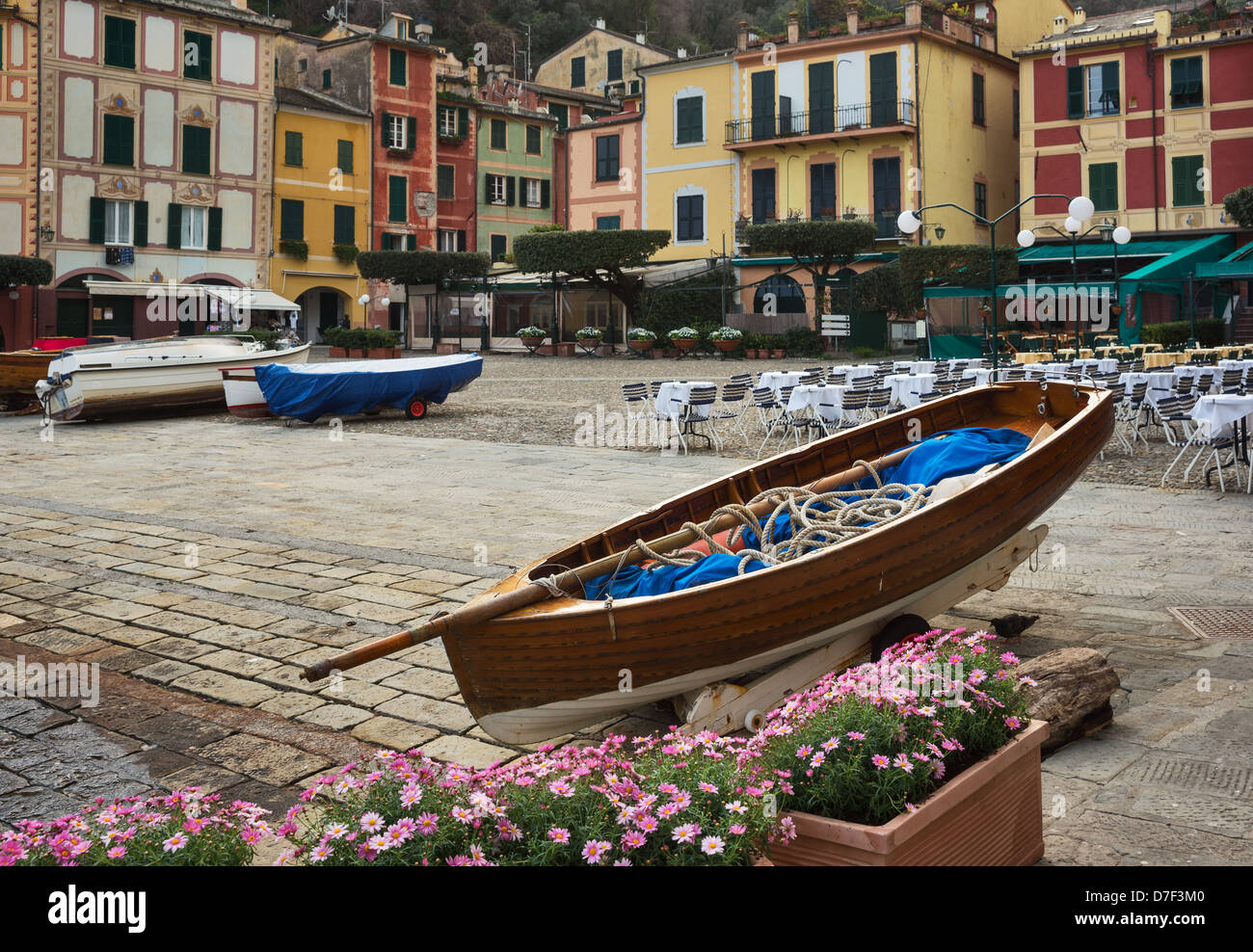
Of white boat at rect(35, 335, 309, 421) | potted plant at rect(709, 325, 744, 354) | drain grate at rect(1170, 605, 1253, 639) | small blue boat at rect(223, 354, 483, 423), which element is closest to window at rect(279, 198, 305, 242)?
potted plant at rect(709, 325, 744, 354)

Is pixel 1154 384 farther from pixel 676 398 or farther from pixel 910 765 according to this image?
pixel 910 765

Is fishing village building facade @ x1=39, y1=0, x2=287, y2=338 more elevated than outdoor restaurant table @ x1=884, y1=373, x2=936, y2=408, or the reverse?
fishing village building facade @ x1=39, y1=0, x2=287, y2=338

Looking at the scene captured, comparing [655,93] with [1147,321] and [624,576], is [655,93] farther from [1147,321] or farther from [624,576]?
[624,576]

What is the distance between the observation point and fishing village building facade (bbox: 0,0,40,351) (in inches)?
1363

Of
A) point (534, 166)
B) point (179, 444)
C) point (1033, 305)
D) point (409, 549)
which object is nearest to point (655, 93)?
point (534, 166)

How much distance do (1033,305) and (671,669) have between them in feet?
102

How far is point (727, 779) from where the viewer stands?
103 inches

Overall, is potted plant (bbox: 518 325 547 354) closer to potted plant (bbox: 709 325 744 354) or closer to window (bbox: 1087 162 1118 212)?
potted plant (bbox: 709 325 744 354)

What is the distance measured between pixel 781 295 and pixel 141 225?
2110cm

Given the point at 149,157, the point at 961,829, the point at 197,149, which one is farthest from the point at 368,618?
the point at 197,149

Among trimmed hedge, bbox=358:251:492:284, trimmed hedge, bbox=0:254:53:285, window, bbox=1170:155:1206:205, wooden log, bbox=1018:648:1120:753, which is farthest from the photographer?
trimmed hedge, bbox=358:251:492:284

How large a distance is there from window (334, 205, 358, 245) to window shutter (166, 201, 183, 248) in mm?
6823

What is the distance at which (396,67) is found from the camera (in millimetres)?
46625

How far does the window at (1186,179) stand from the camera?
34938 mm
